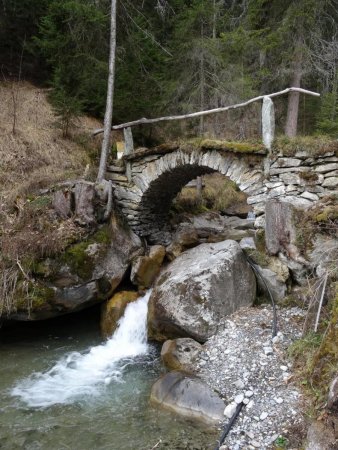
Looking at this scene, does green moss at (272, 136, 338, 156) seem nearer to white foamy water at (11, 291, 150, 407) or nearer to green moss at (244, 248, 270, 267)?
green moss at (244, 248, 270, 267)

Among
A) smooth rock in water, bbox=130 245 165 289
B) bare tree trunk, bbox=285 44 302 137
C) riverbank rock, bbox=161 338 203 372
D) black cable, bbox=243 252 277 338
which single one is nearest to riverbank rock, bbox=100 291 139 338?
smooth rock in water, bbox=130 245 165 289

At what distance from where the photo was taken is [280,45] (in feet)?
35.9

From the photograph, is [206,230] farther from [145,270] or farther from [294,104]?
[294,104]

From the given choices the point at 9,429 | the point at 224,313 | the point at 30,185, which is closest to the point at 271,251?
the point at 224,313

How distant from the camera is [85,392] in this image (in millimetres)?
5160

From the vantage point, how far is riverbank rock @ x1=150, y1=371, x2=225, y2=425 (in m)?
4.30

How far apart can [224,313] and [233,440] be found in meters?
2.24

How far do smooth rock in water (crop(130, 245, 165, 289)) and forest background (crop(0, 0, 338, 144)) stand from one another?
4.88 m

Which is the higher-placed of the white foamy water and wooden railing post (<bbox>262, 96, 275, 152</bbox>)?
wooden railing post (<bbox>262, 96, 275, 152</bbox>)

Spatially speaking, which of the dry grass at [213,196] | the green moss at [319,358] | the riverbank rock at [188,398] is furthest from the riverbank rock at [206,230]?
the green moss at [319,358]

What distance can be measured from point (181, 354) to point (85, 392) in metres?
1.44

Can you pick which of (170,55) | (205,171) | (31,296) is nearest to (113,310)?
(31,296)

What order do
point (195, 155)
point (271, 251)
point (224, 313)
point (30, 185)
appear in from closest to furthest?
point (224, 313) < point (271, 251) < point (195, 155) < point (30, 185)

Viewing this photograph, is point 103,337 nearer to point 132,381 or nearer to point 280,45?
point 132,381
